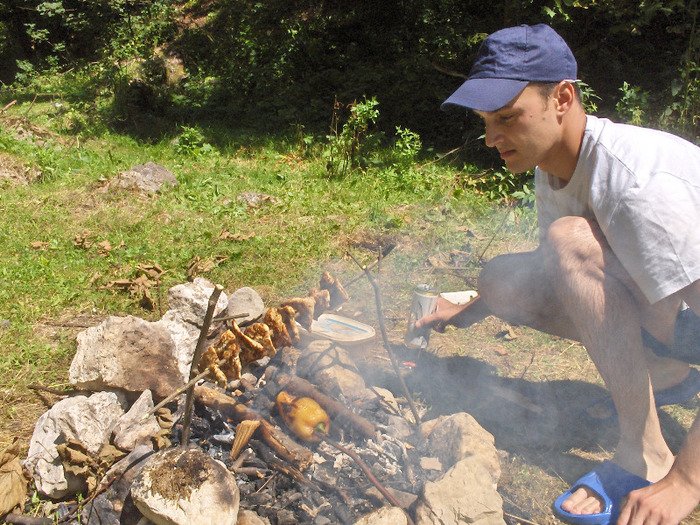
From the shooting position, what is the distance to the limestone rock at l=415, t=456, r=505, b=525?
2.01 metres

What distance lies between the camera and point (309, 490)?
7.43 feet

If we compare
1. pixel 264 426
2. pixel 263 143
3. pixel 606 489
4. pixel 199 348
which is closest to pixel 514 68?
pixel 199 348

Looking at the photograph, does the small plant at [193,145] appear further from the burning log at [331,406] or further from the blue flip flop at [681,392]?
the blue flip flop at [681,392]

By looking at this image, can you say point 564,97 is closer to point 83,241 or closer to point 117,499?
point 117,499

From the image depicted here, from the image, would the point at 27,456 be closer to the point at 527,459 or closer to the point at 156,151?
the point at 527,459

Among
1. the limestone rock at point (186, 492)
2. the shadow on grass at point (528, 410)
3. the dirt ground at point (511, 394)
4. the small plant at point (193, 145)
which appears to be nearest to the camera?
the limestone rock at point (186, 492)

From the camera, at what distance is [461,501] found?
2.05m

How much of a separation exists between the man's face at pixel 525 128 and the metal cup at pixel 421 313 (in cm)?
109

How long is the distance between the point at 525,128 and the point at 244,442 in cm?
176

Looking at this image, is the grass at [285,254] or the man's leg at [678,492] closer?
the man's leg at [678,492]

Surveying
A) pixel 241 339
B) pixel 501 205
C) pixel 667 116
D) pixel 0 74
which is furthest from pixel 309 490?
pixel 0 74

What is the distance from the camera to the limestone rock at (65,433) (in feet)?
7.52

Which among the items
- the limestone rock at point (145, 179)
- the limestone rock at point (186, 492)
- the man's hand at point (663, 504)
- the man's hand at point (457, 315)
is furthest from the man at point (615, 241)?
the limestone rock at point (145, 179)

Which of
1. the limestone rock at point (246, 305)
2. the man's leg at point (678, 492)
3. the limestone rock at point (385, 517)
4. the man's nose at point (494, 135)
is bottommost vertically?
the limestone rock at point (385, 517)
